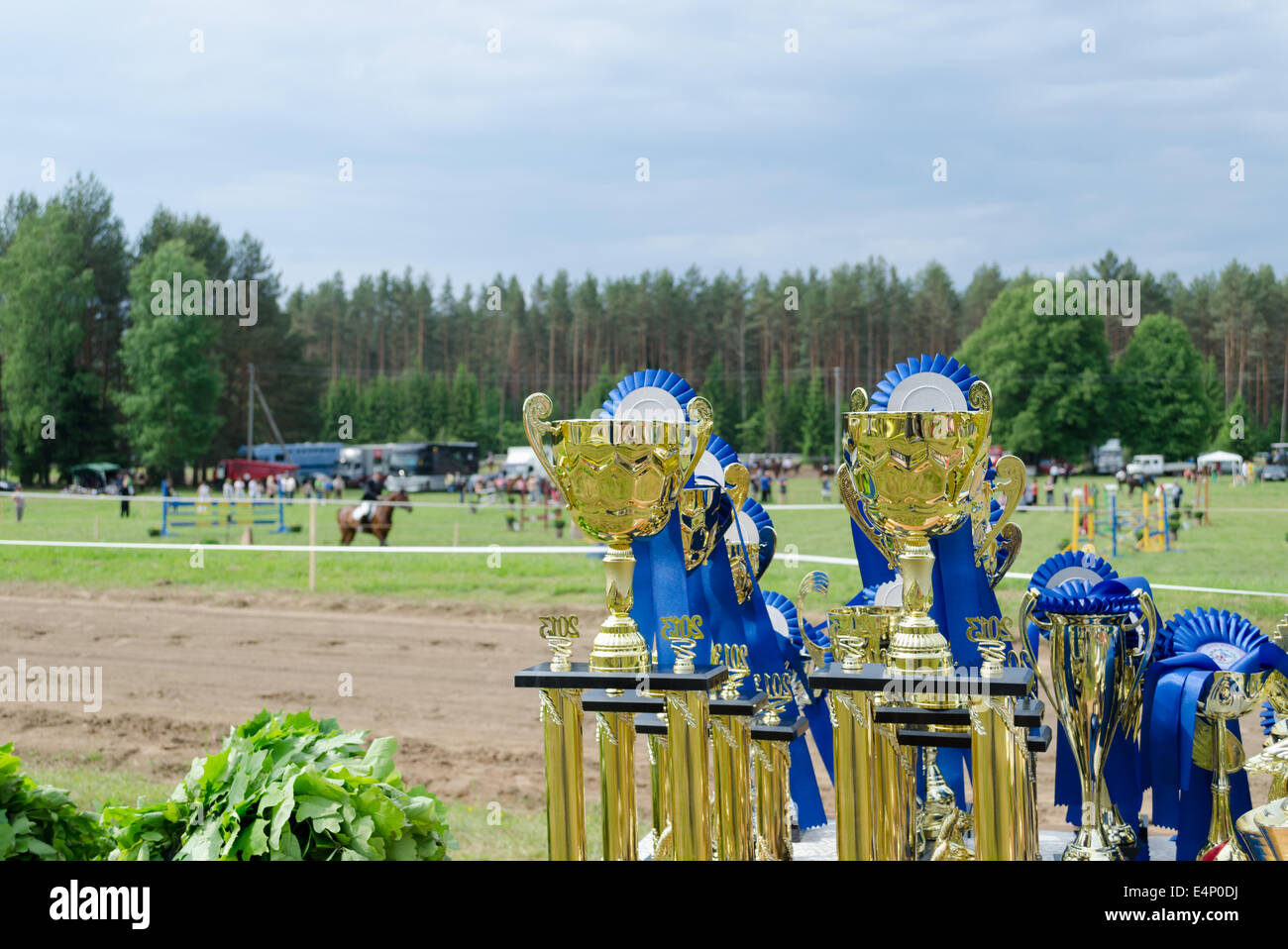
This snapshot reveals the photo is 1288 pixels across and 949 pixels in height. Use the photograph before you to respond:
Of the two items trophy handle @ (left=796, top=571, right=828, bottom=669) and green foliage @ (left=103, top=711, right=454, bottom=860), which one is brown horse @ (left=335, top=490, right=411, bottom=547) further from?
green foliage @ (left=103, top=711, right=454, bottom=860)

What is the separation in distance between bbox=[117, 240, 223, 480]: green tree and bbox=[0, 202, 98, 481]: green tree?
221 cm

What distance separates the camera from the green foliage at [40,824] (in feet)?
8.23

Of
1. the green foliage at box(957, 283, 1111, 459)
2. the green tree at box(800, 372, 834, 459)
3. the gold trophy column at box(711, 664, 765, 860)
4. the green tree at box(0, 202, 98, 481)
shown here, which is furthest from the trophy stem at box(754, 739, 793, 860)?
the green tree at box(800, 372, 834, 459)

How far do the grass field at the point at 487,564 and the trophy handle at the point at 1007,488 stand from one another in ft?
32.9

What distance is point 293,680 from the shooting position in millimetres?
10531

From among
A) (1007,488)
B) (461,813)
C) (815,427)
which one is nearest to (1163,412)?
(815,427)

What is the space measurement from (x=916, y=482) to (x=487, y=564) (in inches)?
676

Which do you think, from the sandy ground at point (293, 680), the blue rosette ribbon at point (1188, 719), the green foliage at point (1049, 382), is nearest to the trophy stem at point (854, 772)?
the blue rosette ribbon at point (1188, 719)

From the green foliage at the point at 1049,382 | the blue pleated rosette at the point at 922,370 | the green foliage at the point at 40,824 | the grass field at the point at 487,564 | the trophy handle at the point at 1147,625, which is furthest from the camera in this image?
the green foliage at the point at 1049,382

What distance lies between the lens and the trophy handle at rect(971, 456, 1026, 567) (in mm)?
2709

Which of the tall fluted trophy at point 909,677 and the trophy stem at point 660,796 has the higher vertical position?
the tall fluted trophy at point 909,677

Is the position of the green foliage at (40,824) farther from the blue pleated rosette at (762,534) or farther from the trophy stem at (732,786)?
the blue pleated rosette at (762,534)
